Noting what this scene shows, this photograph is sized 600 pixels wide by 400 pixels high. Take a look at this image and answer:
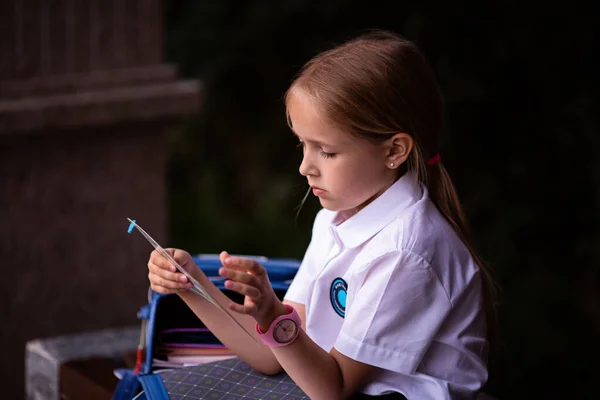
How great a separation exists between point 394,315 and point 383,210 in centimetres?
22

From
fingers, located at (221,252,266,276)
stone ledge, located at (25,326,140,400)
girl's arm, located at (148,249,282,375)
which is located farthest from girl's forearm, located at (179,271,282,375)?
stone ledge, located at (25,326,140,400)

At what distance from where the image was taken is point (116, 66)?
138 inches

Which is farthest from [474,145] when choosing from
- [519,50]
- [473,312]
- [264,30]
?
[473,312]

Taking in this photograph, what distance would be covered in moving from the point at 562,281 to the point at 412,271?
252cm

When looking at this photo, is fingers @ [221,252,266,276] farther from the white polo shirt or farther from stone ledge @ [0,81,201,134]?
stone ledge @ [0,81,201,134]

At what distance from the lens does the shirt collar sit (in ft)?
6.15

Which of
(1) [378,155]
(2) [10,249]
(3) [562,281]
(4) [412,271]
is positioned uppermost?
(1) [378,155]

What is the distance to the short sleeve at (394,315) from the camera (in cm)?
176

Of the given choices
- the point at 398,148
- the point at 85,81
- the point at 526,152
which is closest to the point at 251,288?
the point at 398,148

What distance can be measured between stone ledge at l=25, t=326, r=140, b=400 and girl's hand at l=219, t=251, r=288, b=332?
1.18 metres

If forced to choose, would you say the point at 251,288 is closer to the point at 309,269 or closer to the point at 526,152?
the point at 309,269

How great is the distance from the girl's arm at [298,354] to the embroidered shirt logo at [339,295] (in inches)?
4.9

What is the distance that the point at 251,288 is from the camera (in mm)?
1633

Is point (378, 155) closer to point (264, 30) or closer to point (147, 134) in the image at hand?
point (147, 134)
